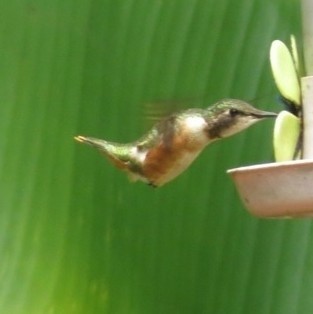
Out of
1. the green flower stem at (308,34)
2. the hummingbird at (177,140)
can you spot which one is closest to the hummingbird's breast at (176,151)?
the hummingbird at (177,140)

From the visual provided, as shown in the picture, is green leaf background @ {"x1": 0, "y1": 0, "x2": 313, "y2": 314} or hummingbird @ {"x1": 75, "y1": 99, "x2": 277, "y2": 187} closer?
hummingbird @ {"x1": 75, "y1": 99, "x2": 277, "y2": 187}

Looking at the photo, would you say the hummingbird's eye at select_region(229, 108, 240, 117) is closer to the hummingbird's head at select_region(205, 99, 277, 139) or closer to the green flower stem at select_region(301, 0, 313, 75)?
the hummingbird's head at select_region(205, 99, 277, 139)

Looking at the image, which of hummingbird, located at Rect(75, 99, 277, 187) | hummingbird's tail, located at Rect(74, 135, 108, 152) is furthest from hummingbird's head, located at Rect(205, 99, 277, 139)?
hummingbird's tail, located at Rect(74, 135, 108, 152)

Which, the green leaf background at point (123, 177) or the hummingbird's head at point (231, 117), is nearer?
the hummingbird's head at point (231, 117)

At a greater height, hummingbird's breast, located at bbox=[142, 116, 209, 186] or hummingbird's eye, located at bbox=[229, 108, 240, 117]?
hummingbird's eye, located at bbox=[229, 108, 240, 117]

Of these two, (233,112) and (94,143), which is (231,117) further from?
(94,143)

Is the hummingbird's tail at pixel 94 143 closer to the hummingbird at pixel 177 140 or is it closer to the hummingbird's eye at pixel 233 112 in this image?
the hummingbird at pixel 177 140

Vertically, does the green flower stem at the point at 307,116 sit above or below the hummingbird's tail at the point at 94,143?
above
